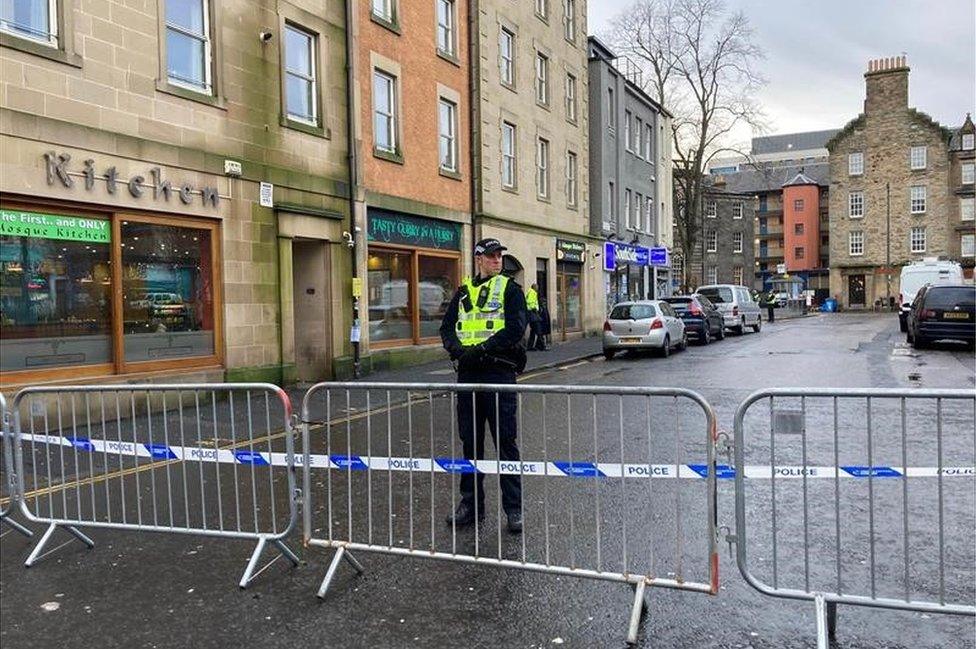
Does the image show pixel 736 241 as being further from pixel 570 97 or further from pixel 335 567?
pixel 335 567

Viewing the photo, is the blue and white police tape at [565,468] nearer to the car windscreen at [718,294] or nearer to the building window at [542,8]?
the building window at [542,8]

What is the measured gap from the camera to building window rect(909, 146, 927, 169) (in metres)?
64.2

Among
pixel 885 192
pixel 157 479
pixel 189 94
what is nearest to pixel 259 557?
pixel 157 479

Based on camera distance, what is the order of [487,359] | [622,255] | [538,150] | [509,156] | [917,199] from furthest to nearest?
[917,199]
[622,255]
[538,150]
[509,156]
[487,359]

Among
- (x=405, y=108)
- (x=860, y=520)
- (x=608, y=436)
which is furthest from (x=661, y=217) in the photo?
(x=860, y=520)

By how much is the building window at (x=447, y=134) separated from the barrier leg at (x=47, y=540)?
14.8 m

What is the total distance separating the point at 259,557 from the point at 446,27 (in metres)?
17.7

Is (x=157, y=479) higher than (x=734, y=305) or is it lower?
lower

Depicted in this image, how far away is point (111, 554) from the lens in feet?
16.3

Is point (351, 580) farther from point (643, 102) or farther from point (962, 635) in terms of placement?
point (643, 102)

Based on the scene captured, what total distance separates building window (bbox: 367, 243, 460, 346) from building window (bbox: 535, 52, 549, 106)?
8608 millimetres

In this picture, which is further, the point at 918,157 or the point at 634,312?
the point at 918,157

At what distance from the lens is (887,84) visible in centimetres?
6419

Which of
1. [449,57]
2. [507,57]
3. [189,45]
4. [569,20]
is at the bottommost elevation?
[189,45]
